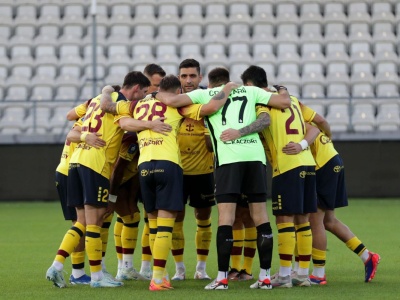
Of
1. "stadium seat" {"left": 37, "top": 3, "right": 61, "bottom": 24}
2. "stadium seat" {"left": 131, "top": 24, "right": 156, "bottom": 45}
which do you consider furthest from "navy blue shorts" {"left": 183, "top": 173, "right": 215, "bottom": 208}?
"stadium seat" {"left": 37, "top": 3, "right": 61, "bottom": 24}

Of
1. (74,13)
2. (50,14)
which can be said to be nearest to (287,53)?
(74,13)

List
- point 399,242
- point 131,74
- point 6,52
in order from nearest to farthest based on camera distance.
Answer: point 131,74 < point 399,242 < point 6,52

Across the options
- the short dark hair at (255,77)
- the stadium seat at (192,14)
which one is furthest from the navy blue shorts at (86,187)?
the stadium seat at (192,14)

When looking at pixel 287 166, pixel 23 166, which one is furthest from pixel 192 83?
pixel 23 166

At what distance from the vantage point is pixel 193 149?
36.7ft

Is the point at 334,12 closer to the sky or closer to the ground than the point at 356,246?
closer to the sky

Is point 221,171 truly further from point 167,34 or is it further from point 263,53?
point 167,34

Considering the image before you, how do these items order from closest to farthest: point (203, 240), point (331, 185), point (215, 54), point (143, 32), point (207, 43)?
point (331, 185), point (203, 240), point (215, 54), point (207, 43), point (143, 32)

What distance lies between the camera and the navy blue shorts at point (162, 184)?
32.9 ft

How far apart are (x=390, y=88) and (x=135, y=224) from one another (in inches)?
494

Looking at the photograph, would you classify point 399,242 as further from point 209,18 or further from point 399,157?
point 209,18

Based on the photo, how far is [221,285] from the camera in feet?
32.3

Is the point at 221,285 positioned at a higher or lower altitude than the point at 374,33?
lower

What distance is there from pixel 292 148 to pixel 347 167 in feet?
36.7
